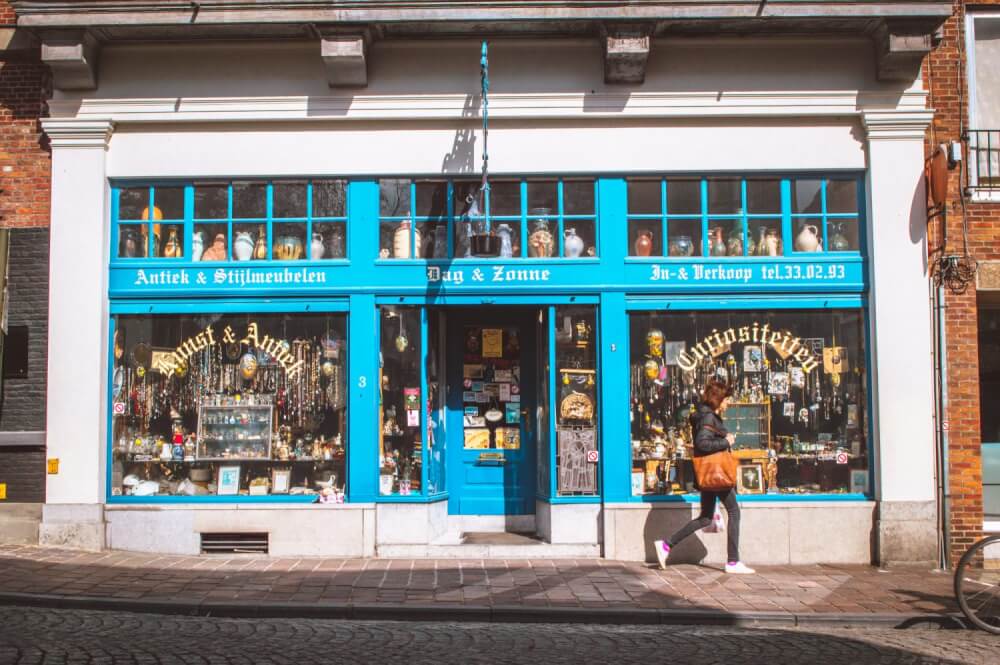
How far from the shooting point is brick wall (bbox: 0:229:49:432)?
10461 mm

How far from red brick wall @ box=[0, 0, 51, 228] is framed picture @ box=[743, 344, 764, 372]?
→ 311 inches

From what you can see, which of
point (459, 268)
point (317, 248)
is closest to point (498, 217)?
point (459, 268)

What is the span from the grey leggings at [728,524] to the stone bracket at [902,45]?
4.92 meters

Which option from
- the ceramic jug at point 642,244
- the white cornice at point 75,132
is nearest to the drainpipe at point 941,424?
the ceramic jug at point 642,244

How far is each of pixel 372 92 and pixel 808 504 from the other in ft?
21.4

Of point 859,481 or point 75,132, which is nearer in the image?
point 859,481

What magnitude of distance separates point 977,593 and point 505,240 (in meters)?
5.73

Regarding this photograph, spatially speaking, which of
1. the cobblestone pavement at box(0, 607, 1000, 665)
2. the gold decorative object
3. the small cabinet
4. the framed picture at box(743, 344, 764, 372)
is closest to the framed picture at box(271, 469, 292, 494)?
the small cabinet

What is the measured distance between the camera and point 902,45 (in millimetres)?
10156

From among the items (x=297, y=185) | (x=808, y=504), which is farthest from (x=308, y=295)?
(x=808, y=504)

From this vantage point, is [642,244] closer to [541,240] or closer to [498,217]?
[541,240]

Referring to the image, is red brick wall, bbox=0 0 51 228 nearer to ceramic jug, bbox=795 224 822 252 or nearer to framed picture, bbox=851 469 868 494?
ceramic jug, bbox=795 224 822 252

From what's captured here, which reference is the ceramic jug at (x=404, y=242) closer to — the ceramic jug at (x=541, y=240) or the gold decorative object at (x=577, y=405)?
→ the ceramic jug at (x=541, y=240)

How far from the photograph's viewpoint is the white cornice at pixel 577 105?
10.5 meters
